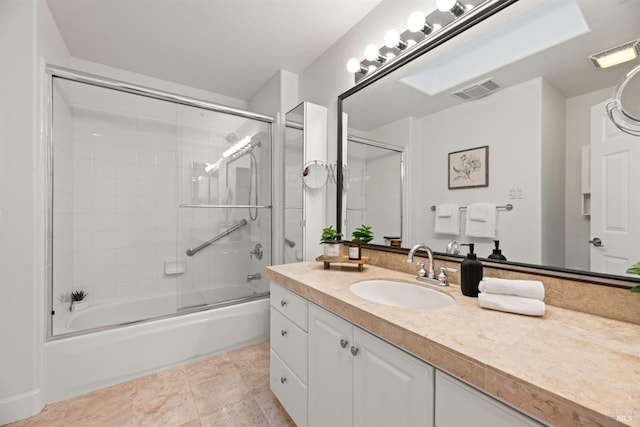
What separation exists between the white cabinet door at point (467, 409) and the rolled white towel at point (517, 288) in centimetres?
40

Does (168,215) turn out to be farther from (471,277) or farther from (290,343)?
(471,277)

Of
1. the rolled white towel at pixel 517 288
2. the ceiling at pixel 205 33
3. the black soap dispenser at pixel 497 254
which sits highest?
the ceiling at pixel 205 33

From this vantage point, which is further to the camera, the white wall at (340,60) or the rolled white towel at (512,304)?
the white wall at (340,60)

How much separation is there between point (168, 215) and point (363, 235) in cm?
198

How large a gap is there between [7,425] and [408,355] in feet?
6.72

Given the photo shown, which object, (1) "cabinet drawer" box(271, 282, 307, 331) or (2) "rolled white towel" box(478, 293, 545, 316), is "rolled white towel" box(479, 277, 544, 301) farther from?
(1) "cabinet drawer" box(271, 282, 307, 331)

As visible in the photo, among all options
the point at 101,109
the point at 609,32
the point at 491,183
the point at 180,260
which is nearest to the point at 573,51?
the point at 609,32

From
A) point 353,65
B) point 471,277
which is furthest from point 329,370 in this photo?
point 353,65

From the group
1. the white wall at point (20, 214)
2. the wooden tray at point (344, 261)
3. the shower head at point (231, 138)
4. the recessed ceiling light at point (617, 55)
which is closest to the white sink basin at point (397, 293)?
the wooden tray at point (344, 261)

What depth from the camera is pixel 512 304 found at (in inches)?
33.3

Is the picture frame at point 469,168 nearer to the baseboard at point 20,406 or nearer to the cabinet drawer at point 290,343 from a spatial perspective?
the cabinet drawer at point 290,343

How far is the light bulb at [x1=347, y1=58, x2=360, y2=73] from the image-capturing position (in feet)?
5.80

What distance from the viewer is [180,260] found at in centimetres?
253

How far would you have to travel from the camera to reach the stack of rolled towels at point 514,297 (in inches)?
32.5
